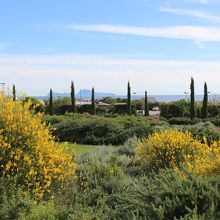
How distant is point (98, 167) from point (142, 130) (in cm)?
877

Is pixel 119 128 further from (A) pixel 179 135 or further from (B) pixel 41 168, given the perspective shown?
(B) pixel 41 168

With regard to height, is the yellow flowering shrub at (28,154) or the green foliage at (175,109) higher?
the yellow flowering shrub at (28,154)

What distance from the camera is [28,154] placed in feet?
21.3

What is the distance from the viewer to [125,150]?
11609mm

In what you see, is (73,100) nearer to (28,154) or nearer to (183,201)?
(28,154)

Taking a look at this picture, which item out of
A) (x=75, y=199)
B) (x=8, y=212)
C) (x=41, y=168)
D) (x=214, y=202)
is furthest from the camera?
(x=41, y=168)

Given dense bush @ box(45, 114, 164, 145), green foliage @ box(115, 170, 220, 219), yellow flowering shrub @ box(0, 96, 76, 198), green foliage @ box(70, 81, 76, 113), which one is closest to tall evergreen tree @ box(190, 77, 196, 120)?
green foliage @ box(70, 81, 76, 113)

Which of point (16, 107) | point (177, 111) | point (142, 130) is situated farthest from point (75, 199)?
point (177, 111)

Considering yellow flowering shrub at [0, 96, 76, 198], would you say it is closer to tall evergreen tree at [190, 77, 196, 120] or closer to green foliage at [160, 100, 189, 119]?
tall evergreen tree at [190, 77, 196, 120]

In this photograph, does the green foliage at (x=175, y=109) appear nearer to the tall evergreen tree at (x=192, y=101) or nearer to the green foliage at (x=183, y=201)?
the tall evergreen tree at (x=192, y=101)

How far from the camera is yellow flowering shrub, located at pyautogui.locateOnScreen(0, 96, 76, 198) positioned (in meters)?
6.35

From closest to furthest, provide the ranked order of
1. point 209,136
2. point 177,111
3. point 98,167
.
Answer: point 98,167, point 209,136, point 177,111

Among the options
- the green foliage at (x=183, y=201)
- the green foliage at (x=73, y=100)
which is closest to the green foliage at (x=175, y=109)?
the green foliage at (x=73, y=100)

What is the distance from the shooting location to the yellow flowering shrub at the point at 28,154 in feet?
20.8
